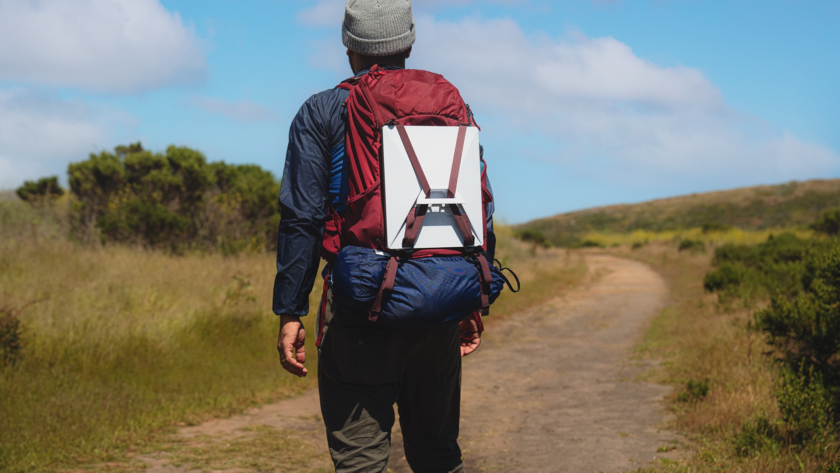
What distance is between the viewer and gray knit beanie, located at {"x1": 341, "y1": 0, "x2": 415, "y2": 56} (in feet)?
7.03

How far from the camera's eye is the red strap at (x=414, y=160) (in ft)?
6.28

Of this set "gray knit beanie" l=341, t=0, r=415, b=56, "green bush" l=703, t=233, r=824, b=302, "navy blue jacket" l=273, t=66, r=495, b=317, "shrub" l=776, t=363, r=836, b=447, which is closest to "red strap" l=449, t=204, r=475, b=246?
"navy blue jacket" l=273, t=66, r=495, b=317

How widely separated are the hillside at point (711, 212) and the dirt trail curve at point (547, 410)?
48.4 m

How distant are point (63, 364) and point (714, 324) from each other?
7.25m


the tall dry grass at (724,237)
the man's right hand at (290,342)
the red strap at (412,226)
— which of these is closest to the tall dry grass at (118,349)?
the man's right hand at (290,342)

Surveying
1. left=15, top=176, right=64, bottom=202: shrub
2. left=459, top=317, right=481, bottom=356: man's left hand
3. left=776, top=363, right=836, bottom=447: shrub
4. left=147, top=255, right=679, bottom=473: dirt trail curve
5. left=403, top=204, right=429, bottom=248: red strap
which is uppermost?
left=15, top=176, right=64, bottom=202: shrub

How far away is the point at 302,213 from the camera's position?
1.96m

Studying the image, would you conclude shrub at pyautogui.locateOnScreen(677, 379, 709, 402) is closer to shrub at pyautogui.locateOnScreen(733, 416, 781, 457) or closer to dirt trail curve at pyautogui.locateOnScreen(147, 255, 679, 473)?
dirt trail curve at pyautogui.locateOnScreen(147, 255, 679, 473)

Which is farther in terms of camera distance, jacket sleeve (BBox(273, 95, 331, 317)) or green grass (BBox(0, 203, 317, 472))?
green grass (BBox(0, 203, 317, 472))

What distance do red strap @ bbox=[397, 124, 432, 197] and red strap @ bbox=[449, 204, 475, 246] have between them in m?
0.09

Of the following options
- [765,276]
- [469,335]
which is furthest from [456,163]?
[765,276]

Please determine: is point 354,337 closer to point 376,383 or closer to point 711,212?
point 376,383

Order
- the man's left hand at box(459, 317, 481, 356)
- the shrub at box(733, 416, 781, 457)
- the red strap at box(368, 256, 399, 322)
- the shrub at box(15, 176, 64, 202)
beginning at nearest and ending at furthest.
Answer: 1. the red strap at box(368, 256, 399, 322)
2. the man's left hand at box(459, 317, 481, 356)
3. the shrub at box(733, 416, 781, 457)
4. the shrub at box(15, 176, 64, 202)

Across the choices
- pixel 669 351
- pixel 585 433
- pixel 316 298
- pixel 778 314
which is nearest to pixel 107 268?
pixel 316 298
